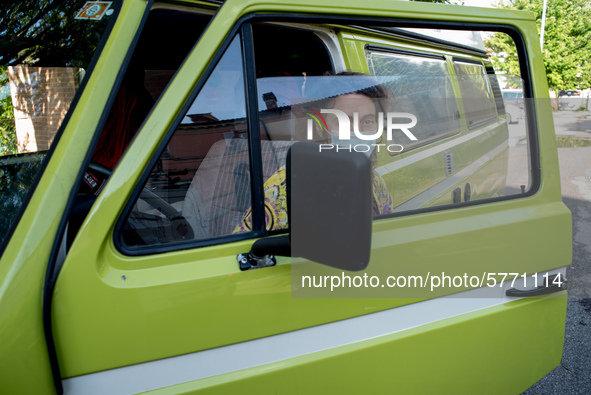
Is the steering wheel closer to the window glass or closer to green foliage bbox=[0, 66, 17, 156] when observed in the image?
the window glass

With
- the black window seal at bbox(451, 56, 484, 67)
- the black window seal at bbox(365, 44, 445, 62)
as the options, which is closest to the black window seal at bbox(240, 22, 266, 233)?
the black window seal at bbox(365, 44, 445, 62)

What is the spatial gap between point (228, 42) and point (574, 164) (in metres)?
13.4

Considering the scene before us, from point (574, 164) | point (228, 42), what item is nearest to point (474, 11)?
point (228, 42)

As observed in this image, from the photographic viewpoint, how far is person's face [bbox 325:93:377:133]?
1.78 meters

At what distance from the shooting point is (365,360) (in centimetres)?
147

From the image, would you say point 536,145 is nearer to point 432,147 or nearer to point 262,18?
point 432,147

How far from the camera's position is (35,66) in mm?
1537

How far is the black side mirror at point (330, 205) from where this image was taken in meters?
1.02

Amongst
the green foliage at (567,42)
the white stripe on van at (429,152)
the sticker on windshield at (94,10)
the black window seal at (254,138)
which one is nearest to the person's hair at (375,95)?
the white stripe on van at (429,152)

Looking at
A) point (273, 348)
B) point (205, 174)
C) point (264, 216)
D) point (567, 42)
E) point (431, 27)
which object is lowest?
point (273, 348)

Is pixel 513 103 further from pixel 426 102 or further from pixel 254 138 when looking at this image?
pixel 254 138

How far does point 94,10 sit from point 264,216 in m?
0.90

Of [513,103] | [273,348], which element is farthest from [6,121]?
[513,103]

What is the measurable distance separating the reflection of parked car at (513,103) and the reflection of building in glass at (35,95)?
169cm
